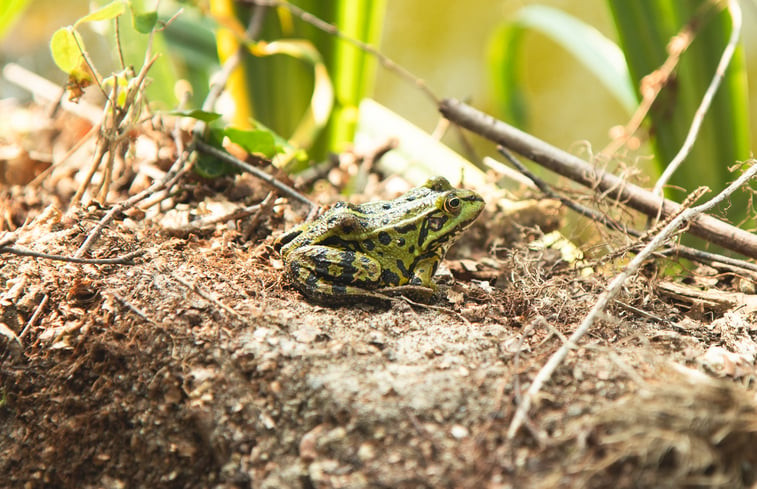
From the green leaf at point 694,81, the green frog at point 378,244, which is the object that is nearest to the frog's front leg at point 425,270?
the green frog at point 378,244

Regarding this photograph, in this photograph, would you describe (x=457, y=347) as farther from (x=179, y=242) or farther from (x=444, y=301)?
(x=179, y=242)

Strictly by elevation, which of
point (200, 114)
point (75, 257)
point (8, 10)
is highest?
point (8, 10)

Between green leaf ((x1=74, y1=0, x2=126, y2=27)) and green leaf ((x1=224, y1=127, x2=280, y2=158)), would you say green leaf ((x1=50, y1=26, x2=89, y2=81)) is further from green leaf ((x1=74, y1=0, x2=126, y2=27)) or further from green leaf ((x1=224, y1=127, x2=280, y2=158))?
green leaf ((x1=224, y1=127, x2=280, y2=158))

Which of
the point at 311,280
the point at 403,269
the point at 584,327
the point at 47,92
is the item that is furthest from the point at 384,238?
the point at 47,92

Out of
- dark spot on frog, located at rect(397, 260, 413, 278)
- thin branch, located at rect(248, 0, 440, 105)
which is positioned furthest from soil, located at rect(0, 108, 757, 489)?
thin branch, located at rect(248, 0, 440, 105)

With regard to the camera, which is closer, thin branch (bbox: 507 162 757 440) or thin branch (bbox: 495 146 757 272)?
thin branch (bbox: 507 162 757 440)


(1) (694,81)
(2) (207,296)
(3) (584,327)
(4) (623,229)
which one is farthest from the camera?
(1) (694,81)

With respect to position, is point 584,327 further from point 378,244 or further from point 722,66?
point 722,66
